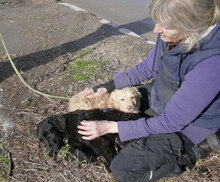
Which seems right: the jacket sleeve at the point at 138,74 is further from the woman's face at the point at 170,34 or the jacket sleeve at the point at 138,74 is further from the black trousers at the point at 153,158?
the black trousers at the point at 153,158

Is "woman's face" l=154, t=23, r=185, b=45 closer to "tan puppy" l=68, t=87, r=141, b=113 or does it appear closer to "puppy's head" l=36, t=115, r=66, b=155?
"tan puppy" l=68, t=87, r=141, b=113

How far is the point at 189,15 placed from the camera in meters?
1.91

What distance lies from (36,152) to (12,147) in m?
0.35

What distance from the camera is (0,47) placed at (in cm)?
568

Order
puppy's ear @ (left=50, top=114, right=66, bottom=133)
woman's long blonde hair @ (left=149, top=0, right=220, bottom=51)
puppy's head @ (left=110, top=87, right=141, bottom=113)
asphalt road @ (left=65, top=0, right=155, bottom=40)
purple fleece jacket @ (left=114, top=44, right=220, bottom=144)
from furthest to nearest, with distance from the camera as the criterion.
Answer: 1. asphalt road @ (left=65, top=0, right=155, bottom=40)
2. puppy's head @ (left=110, top=87, right=141, bottom=113)
3. puppy's ear @ (left=50, top=114, right=66, bottom=133)
4. purple fleece jacket @ (left=114, top=44, right=220, bottom=144)
5. woman's long blonde hair @ (left=149, top=0, right=220, bottom=51)

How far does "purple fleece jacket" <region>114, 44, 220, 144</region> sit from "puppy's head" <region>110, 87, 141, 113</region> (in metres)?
0.95

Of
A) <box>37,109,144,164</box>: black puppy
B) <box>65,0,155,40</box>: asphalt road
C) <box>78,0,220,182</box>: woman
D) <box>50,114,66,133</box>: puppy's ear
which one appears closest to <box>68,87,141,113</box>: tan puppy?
<box>37,109,144,164</box>: black puppy

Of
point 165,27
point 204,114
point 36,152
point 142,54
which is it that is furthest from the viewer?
point 142,54

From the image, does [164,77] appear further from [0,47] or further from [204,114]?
[0,47]

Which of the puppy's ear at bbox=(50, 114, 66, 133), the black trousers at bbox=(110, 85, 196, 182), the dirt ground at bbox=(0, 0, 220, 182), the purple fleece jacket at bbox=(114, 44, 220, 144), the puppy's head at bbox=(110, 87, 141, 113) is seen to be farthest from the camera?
the puppy's head at bbox=(110, 87, 141, 113)

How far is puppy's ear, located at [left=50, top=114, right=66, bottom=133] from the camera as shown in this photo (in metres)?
3.25

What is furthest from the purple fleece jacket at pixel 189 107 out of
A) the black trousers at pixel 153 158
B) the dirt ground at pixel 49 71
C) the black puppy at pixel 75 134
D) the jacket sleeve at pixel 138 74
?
the jacket sleeve at pixel 138 74

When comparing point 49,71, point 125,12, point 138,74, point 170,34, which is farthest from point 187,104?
point 125,12

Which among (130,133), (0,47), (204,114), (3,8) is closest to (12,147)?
(130,133)
